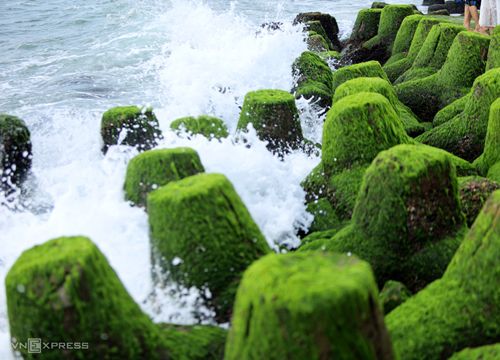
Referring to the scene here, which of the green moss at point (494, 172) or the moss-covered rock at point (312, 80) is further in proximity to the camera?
the moss-covered rock at point (312, 80)

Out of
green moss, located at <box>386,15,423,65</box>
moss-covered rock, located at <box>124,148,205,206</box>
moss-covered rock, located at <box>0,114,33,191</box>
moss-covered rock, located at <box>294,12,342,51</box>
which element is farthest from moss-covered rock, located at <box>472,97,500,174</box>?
moss-covered rock, located at <box>294,12,342,51</box>

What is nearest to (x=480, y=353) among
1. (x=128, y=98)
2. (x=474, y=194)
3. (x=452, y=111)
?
(x=474, y=194)

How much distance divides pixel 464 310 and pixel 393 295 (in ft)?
1.12

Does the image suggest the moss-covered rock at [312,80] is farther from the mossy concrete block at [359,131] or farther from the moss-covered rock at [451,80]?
the mossy concrete block at [359,131]

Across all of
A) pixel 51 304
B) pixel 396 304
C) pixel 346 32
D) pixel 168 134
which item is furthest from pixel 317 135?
pixel 346 32

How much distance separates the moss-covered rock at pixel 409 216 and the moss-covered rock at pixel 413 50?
16.3 feet

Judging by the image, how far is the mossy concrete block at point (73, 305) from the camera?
2084 millimetres

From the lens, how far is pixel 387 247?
9.86 feet

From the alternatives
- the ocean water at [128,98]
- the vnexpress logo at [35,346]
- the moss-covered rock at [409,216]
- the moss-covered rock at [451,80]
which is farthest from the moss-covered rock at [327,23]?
the vnexpress logo at [35,346]

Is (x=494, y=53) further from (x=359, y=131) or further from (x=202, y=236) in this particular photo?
(x=202, y=236)

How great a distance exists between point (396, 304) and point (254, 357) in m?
0.97

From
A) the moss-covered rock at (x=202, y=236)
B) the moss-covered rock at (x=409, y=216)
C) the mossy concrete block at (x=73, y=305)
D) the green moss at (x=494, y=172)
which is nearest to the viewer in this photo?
the mossy concrete block at (x=73, y=305)

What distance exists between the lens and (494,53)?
5.37 metres

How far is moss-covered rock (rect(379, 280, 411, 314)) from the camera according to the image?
2.67 meters
